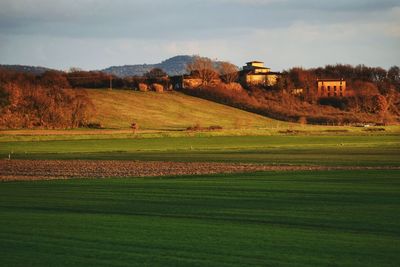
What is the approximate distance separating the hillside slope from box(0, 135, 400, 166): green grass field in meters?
24.5

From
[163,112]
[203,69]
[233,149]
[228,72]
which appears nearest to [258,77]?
[228,72]

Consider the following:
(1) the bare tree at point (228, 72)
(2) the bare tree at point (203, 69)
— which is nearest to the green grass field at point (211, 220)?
(2) the bare tree at point (203, 69)

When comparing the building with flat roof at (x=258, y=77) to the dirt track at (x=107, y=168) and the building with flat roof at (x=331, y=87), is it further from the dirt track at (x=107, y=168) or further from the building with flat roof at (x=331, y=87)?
the dirt track at (x=107, y=168)

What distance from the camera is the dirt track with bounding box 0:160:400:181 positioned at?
139 ft

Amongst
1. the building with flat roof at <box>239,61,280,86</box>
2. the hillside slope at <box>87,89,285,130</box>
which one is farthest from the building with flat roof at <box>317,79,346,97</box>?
the hillside slope at <box>87,89,285,130</box>

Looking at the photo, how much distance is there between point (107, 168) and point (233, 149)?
2662cm

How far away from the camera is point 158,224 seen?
2036 centimetres

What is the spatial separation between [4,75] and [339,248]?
118 m

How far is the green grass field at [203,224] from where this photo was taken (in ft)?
50.8

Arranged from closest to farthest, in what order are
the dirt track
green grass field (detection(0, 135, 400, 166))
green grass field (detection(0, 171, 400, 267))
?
green grass field (detection(0, 171, 400, 267))
the dirt track
green grass field (detection(0, 135, 400, 166))

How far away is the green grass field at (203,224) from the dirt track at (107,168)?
817 centimetres

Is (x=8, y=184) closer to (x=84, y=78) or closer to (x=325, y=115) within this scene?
(x=325, y=115)

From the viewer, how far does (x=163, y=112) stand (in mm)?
128250

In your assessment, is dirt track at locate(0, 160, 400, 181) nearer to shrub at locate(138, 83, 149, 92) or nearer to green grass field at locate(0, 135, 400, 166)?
green grass field at locate(0, 135, 400, 166)
